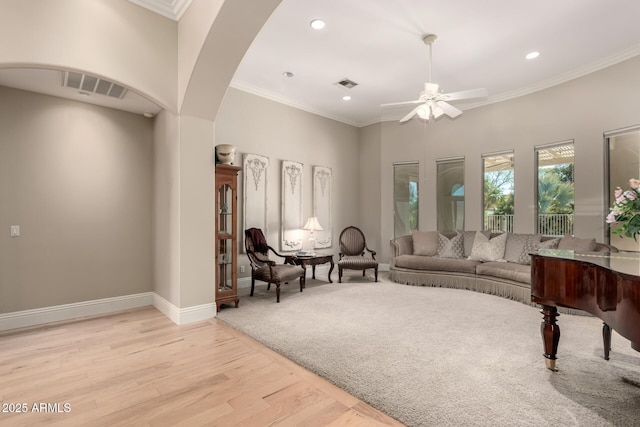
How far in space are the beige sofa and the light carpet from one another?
39cm

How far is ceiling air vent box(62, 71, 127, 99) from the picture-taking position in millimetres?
3203

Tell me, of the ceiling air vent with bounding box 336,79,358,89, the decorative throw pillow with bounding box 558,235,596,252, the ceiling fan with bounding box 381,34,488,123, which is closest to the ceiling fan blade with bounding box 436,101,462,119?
the ceiling fan with bounding box 381,34,488,123

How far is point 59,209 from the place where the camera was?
3.72m

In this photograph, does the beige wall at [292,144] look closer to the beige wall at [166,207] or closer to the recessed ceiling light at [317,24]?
the beige wall at [166,207]

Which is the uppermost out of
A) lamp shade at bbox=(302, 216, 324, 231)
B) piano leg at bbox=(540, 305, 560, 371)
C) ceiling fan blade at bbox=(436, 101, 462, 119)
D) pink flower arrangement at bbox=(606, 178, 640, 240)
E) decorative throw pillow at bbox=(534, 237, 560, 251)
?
ceiling fan blade at bbox=(436, 101, 462, 119)

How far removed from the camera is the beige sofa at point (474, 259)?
4488 mm

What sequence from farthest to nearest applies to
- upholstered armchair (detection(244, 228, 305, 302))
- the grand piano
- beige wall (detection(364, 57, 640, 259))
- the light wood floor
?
beige wall (detection(364, 57, 640, 259))
upholstered armchair (detection(244, 228, 305, 302))
the light wood floor
the grand piano

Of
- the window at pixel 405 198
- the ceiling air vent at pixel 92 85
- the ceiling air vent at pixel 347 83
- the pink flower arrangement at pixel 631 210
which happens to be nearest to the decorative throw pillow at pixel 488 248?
the window at pixel 405 198

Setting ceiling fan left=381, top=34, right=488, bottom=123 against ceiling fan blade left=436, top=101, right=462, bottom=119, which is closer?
ceiling fan left=381, top=34, right=488, bottom=123

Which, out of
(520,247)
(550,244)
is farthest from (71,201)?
(550,244)

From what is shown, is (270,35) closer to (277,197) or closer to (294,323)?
(277,197)

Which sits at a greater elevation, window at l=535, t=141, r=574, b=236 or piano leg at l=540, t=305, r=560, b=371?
window at l=535, t=141, r=574, b=236

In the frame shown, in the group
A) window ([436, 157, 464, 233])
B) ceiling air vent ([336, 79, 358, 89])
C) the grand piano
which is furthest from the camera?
window ([436, 157, 464, 233])

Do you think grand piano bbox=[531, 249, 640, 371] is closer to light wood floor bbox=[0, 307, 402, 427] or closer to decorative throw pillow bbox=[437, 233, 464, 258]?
light wood floor bbox=[0, 307, 402, 427]
